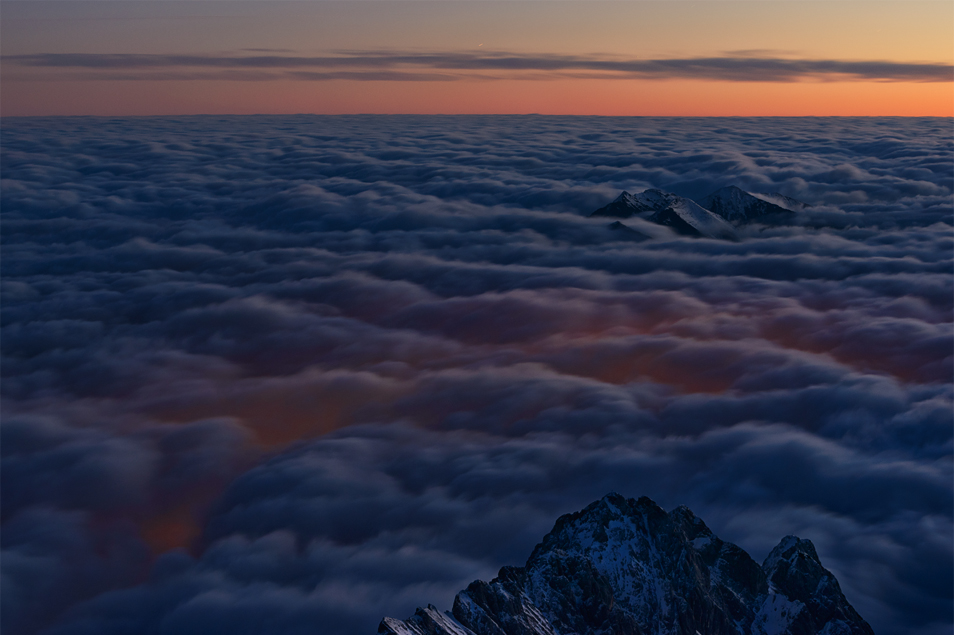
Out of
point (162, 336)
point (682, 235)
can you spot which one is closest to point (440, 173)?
point (682, 235)

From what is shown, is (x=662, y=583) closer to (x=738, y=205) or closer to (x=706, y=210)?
(x=706, y=210)

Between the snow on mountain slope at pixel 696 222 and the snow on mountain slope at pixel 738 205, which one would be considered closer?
the snow on mountain slope at pixel 696 222

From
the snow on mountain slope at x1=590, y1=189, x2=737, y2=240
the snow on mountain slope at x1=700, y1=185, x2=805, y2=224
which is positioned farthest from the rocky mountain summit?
the snow on mountain slope at x1=700, y1=185, x2=805, y2=224

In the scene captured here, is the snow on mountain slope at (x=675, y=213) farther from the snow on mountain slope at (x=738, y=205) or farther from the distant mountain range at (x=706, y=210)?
the snow on mountain slope at (x=738, y=205)

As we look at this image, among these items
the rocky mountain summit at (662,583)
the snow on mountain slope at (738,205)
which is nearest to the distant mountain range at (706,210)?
the snow on mountain slope at (738,205)

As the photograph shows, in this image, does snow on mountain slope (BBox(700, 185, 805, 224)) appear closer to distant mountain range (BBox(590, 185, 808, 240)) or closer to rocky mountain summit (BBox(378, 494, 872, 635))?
distant mountain range (BBox(590, 185, 808, 240))

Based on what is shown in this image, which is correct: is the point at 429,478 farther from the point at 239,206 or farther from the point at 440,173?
the point at 440,173
